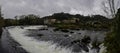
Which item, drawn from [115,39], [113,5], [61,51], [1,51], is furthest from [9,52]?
[115,39]

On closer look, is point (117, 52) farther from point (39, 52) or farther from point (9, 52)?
point (9, 52)

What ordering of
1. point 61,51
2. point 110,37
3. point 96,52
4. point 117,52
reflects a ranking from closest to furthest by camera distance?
point 117,52 → point 110,37 → point 96,52 → point 61,51

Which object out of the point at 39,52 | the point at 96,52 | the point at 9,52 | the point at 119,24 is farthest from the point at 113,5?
the point at 9,52

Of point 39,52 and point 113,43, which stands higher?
point 113,43

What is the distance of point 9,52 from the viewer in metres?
31.5

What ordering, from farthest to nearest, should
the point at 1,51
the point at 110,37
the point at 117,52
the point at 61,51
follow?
the point at 1,51 → the point at 61,51 → the point at 110,37 → the point at 117,52

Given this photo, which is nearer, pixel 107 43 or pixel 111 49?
pixel 111 49

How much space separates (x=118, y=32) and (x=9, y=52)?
16278 mm

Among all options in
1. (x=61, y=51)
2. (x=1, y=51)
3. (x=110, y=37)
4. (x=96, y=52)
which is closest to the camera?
(x=110, y=37)

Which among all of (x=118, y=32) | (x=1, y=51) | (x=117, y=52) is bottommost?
(x=1, y=51)

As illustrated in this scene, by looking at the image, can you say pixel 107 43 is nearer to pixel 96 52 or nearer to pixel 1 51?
pixel 96 52

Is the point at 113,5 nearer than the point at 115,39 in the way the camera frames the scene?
No

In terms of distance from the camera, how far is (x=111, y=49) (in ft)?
65.8

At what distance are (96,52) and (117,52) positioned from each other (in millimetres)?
6013
